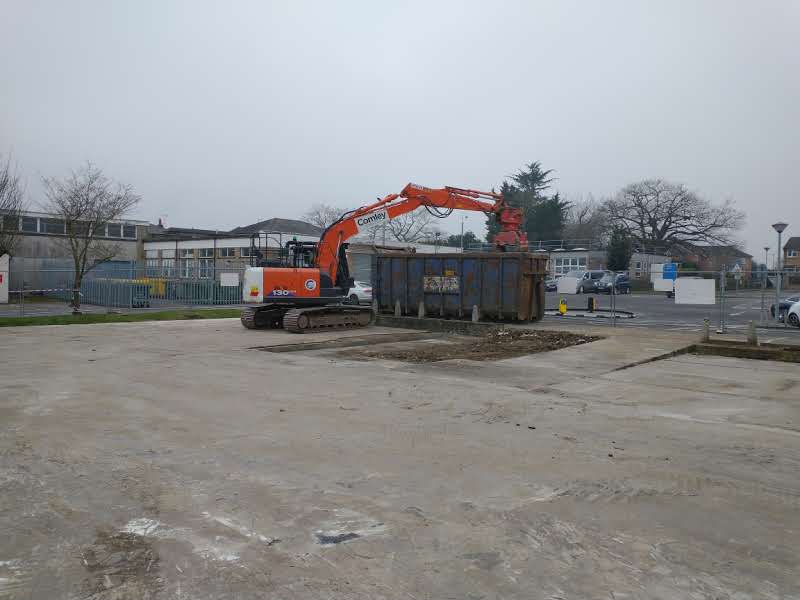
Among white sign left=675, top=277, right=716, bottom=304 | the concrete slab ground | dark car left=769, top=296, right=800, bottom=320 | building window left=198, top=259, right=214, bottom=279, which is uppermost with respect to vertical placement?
building window left=198, top=259, right=214, bottom=279

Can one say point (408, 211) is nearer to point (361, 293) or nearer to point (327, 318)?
point (327, 318)

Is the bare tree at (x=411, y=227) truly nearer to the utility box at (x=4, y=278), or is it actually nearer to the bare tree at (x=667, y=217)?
the bare tree at (x=667, y=217)

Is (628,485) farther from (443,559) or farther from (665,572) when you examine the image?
(443,559)

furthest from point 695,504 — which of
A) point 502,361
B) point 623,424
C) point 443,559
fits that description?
point 502,361

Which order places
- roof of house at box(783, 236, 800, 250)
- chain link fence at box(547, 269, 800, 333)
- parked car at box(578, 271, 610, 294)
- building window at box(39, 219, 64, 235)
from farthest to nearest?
roof of house at box(783, 236, 800, 250)
building window at box(39, 219, 64, 235)
parked car at box(578, 271, 610, 294)
chain link fence at box(547, 269, 800, 333)

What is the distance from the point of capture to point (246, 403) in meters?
9.12

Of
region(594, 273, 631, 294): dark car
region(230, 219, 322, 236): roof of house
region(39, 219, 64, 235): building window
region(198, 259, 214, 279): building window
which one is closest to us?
region(198, 259, 214, 279): building window

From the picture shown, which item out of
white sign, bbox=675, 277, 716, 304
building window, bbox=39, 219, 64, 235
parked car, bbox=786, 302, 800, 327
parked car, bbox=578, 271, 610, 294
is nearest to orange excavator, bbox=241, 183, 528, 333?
white sign, bbox=675, 277, 716, 304

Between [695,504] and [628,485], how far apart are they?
1.94 ft

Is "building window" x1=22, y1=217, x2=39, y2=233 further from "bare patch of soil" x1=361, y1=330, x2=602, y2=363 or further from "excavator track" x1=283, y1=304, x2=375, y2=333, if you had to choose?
"bare patch of soil" x1=361, y1=330, x2=602, y2=363

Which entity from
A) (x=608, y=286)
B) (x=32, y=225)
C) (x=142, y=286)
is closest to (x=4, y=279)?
(x=142, y=286)

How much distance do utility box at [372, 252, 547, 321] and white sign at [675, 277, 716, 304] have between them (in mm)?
4227

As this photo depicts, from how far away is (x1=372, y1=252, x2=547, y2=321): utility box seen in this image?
2028 cm

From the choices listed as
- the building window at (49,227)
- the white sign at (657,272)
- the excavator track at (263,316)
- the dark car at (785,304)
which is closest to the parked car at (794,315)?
the dark car at (785,304)
